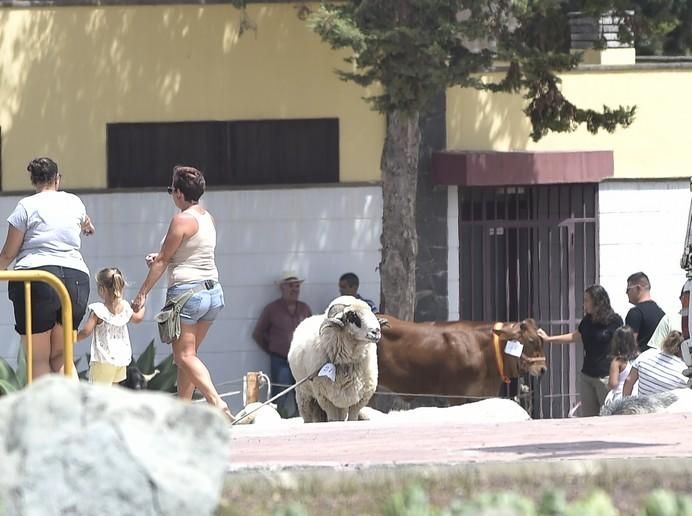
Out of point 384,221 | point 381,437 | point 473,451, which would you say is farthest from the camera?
point 384,221

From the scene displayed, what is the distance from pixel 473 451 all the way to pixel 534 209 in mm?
9616

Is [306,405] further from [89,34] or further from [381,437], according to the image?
[89,34]

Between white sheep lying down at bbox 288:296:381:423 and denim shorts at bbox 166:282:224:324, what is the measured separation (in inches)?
74.7

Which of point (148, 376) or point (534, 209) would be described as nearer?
point (148, 376)

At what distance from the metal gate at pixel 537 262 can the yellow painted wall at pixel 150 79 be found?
1.37 meters

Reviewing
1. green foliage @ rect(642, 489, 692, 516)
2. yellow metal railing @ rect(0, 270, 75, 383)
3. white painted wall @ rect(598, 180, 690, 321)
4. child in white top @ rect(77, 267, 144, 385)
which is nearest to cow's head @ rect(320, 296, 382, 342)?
child in white top @ rect(77, 267, 144, 385)

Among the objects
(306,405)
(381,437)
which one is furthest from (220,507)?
(306,405)

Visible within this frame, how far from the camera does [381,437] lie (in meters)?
9.64

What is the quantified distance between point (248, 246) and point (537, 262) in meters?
3.16

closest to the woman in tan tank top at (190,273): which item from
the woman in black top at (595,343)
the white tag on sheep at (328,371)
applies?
the white tag on sheep at (328,371)

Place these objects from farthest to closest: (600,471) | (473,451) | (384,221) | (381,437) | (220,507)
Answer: (384,221), (381,437), (473,451), (600,471), (220,507)

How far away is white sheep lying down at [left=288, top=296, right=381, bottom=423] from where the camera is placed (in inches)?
499

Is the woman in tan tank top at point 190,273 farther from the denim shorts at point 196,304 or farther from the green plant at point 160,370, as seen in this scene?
the green plant at point 160,370

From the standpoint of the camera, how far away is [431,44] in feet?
48.5
